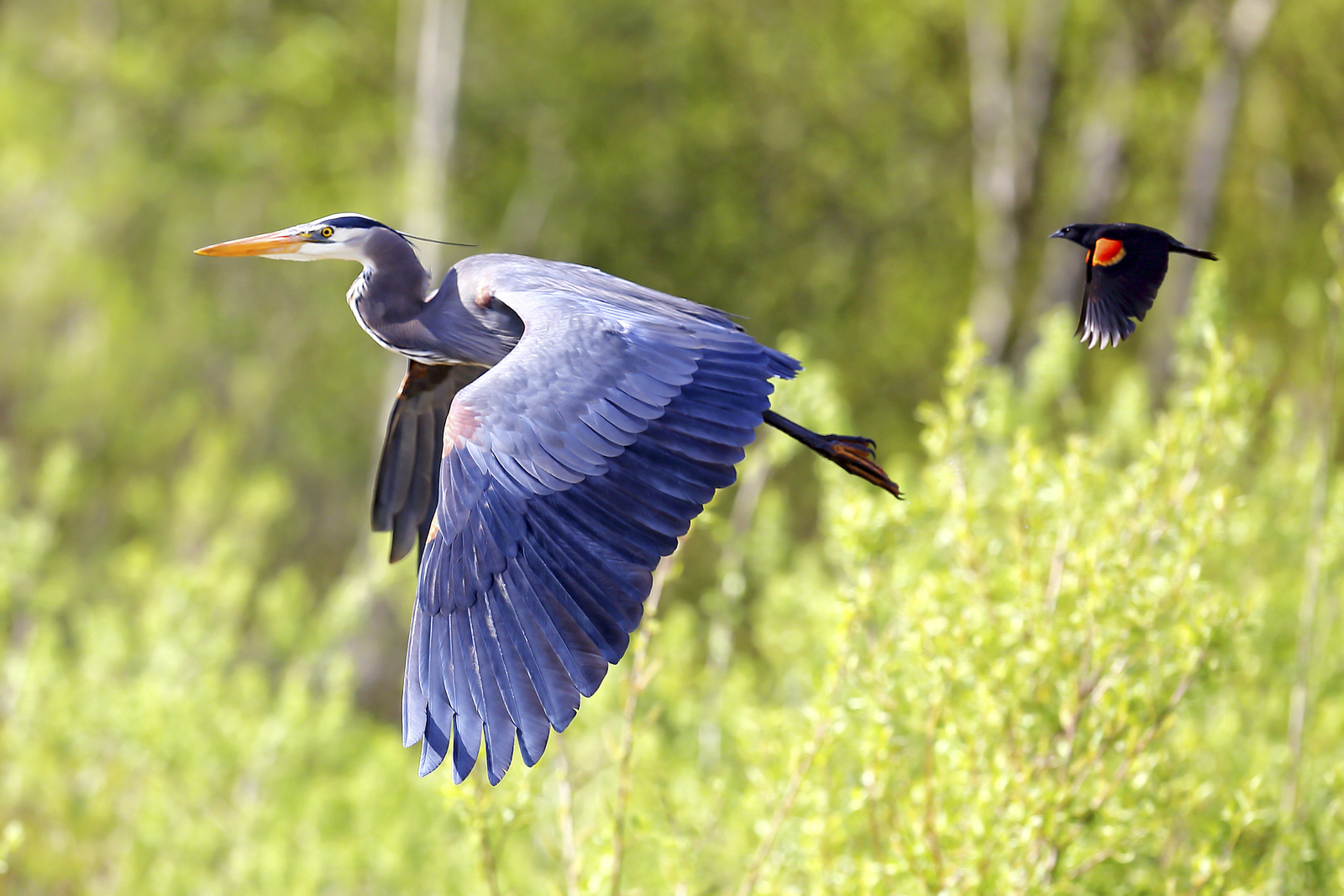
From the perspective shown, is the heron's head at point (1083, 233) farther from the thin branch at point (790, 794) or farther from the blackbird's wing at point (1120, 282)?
the thin branch at point (790, 794)

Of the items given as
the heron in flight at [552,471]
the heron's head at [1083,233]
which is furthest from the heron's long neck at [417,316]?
the heron's head at [1083,233]

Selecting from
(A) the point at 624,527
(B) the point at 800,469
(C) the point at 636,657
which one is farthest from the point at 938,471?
(B) the point at 800,469

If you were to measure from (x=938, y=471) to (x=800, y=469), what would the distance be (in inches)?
405

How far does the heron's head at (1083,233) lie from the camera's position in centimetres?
246

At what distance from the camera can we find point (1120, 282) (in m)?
2.49

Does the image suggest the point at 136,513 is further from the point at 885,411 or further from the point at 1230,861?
the point at 1230,861

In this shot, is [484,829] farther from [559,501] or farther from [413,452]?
[413,452]

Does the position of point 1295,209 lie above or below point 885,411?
above

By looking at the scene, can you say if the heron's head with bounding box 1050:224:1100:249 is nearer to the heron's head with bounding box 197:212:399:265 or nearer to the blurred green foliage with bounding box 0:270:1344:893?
the blurred green foliage with bounding box 0:270:1344:893

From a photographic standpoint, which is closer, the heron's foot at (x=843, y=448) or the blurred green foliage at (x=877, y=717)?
the blurred green foliage at (x=877, y=717)

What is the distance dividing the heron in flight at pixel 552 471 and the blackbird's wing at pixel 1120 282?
2.23 ft

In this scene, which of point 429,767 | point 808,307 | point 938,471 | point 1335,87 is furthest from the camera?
point 808,307

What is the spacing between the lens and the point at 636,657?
3.06 meters

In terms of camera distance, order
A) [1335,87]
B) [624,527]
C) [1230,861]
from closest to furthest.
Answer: [624,527], [1230,861], [1335,87]
